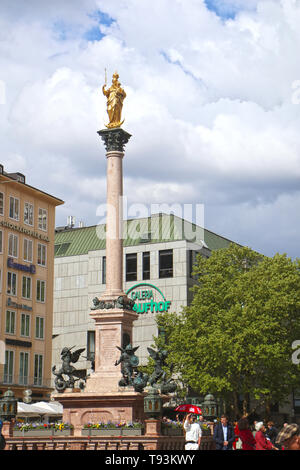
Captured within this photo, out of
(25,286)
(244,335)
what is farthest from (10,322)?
(244,335)

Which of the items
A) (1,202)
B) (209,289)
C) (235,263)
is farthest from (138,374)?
(1,202)

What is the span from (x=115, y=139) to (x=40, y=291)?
3571 centimetres

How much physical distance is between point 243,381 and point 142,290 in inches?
928

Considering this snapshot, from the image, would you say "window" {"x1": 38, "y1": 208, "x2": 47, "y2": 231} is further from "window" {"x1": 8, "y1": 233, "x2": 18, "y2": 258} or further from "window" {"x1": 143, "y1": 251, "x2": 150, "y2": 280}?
"window" {"x1": 143, "y1": 251, "x2": 150, "y2": 280}

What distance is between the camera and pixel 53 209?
238 ft

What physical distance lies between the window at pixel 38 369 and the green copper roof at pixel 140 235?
593 inches

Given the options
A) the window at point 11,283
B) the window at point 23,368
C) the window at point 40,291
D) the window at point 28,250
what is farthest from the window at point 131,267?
the window at point 23,368

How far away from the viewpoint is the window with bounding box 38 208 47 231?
70375mm

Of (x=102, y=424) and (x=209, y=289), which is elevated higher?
(x=209, y=289)

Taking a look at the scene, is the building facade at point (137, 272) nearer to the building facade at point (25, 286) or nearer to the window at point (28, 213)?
the building facade at point (25, 286)

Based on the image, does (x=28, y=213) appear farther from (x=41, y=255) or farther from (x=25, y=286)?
(x=25, y=286)

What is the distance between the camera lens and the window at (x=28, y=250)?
6725 cm

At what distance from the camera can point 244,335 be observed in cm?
4997
